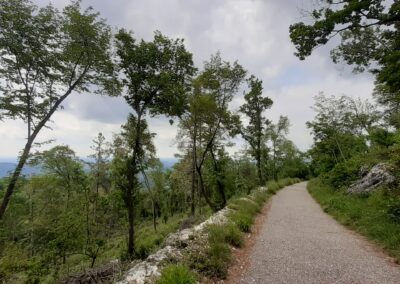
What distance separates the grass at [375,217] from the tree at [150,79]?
1029 centimetres

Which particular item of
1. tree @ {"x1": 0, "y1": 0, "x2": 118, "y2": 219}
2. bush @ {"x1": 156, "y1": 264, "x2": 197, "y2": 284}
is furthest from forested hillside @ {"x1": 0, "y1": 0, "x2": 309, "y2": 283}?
bush @ {"x1": 156, "y1": 264, "x2": 197, "y2": 284}

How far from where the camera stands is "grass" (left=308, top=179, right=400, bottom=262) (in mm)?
7398

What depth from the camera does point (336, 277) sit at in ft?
17.7

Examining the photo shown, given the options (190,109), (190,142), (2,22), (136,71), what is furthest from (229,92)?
(2,22)

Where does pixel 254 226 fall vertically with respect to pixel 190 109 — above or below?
below

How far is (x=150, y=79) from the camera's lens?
15.0 metres

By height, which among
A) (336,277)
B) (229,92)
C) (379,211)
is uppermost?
(229,92)

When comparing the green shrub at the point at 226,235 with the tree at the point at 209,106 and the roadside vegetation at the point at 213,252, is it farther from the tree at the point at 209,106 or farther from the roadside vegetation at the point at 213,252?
the tree at the point at 209,106

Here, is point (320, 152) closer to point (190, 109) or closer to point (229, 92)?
point (229, 92)

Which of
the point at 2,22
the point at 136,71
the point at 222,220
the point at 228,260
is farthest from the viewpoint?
the point at 136,71

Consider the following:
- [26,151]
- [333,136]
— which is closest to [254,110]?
[333,136]

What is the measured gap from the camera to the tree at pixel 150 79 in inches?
582

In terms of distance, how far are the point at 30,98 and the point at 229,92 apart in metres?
13.6

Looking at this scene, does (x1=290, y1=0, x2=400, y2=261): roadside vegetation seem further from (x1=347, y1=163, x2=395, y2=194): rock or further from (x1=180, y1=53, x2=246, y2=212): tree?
(x1=180, y1=53, x2=246, y2=212): tree
